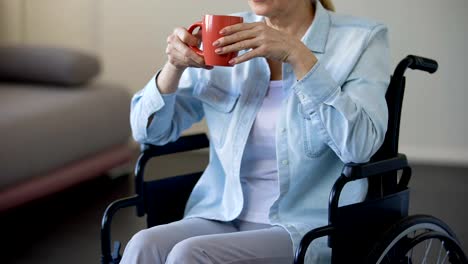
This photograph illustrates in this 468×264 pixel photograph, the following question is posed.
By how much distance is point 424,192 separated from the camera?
293 centimetres

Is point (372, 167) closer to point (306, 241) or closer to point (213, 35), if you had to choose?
point (306, 241)

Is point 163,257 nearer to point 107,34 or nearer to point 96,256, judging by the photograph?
point 96,256

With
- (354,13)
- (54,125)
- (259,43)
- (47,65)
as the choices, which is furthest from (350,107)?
(354,13)

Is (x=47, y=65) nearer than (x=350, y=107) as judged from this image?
No

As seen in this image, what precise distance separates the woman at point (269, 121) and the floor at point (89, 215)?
988mm

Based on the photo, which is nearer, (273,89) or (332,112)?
(332,112)

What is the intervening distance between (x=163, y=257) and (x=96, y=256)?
1.09 m

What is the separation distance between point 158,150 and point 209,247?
32 centimetres

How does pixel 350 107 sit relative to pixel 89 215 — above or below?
above

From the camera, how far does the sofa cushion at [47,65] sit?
293 cm

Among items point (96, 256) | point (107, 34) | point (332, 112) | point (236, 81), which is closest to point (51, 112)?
point (96, 256)

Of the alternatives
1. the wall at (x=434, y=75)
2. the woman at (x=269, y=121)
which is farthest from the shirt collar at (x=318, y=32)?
the wall at (x=434, y=75)

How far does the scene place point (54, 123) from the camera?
2.63 metres

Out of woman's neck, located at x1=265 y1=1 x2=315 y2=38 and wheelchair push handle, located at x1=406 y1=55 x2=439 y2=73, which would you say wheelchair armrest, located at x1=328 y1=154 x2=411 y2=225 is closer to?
wheelchair push handle, located at x1=406 y1=55 x2=439 y2=73
